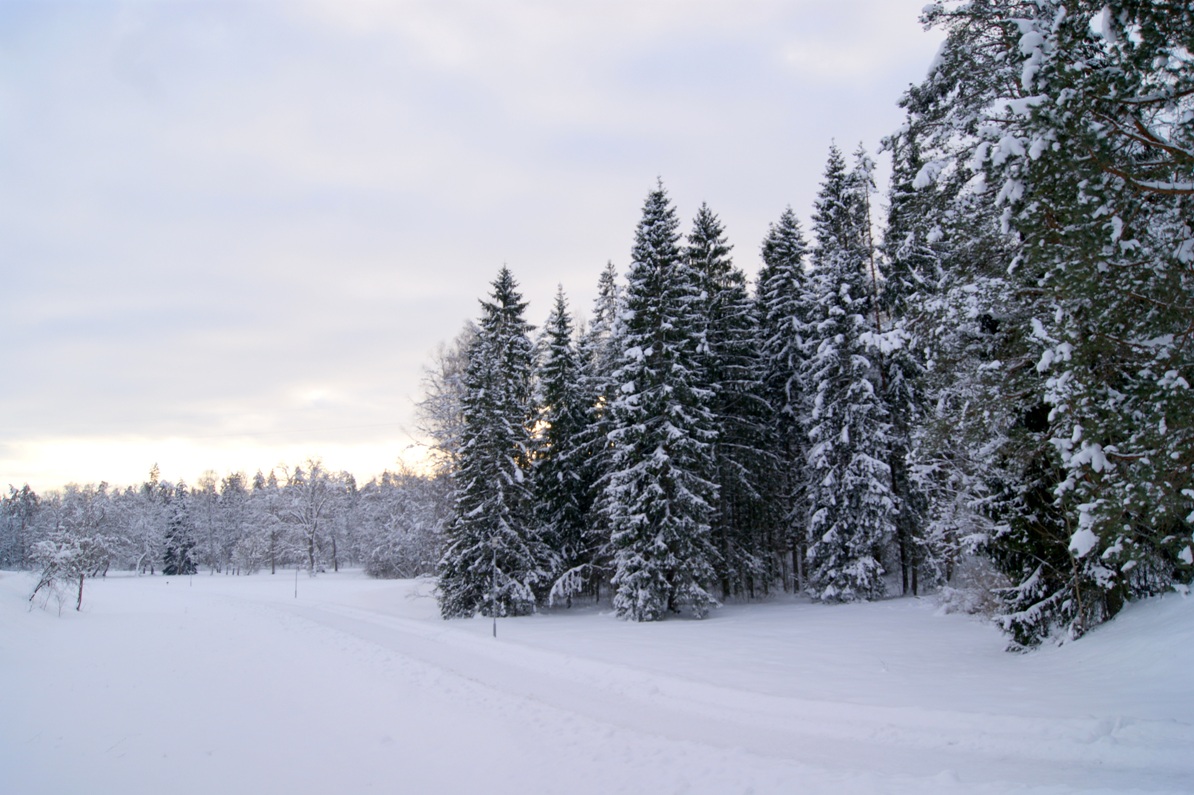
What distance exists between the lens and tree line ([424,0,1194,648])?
6742mm

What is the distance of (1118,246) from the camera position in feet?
21.8

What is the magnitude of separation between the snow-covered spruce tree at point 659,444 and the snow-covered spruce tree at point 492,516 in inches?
156

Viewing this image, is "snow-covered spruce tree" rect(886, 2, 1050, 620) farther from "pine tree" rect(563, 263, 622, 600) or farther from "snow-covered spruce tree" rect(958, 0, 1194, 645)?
"pine tree" rect(563, 263, 622, 600)

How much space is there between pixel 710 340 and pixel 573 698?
1857 centimetres

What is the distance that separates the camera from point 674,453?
21891 mm

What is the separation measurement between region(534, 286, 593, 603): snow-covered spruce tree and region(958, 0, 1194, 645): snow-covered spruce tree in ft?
64.1

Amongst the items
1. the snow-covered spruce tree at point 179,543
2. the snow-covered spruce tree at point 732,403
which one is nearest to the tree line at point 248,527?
the snow-covered spruce tree at point 179,543

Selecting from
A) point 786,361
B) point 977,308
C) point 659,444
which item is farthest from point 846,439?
point 977,308

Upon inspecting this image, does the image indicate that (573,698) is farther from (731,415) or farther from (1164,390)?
(731,415)

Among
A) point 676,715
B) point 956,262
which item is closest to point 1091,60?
point 956,262

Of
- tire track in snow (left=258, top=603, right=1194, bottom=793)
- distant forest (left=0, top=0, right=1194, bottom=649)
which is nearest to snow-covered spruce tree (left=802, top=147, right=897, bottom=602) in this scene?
distant forest (left=0, top=0, right=1194, bottom=649)

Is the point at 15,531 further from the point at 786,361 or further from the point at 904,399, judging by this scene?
the point at 904,399

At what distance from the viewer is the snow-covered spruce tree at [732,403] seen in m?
25.3

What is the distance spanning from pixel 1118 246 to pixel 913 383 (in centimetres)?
1071
